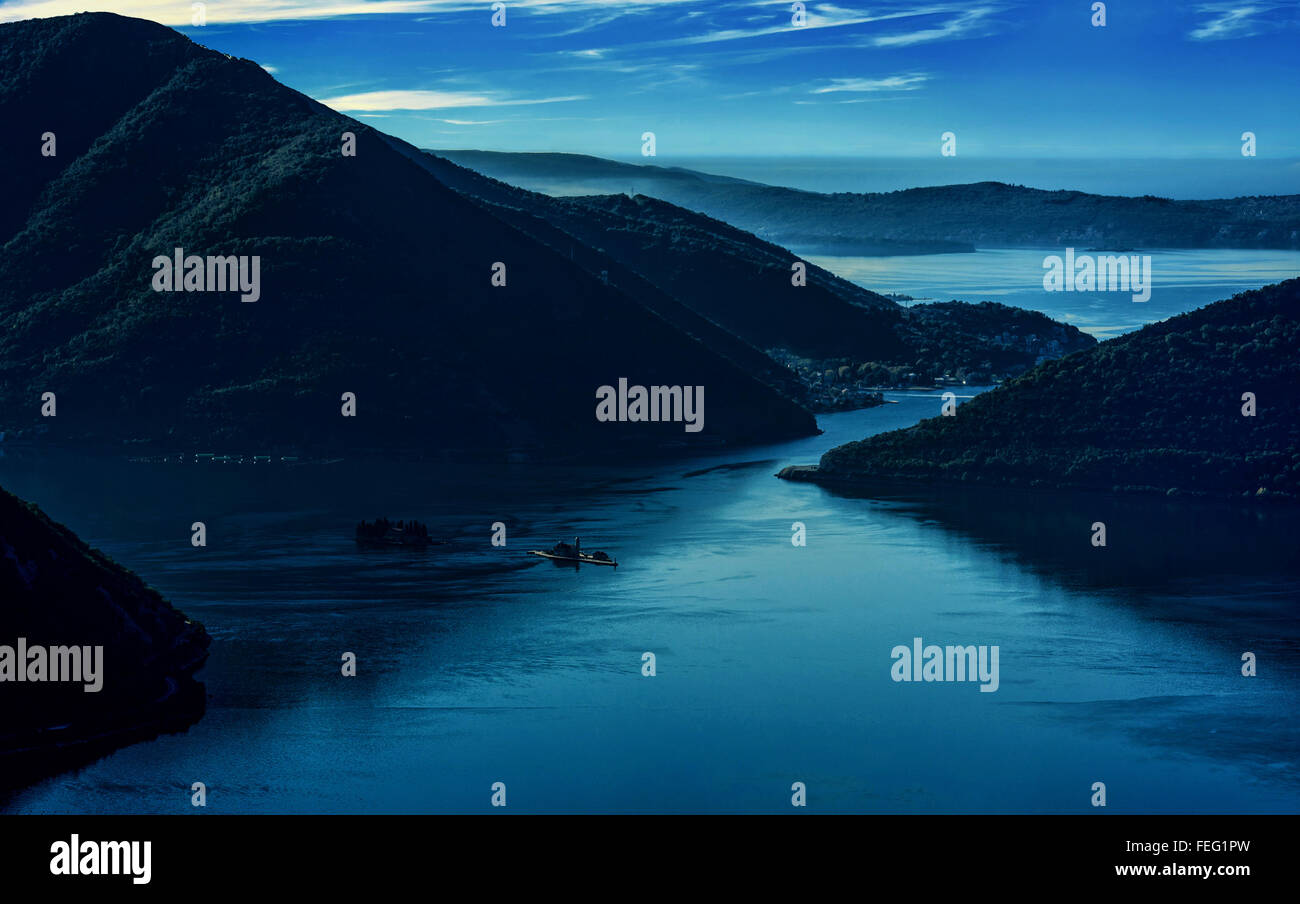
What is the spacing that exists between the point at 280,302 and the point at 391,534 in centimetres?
4028

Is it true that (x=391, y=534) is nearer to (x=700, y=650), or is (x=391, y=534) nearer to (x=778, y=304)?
(x=700, y=650)

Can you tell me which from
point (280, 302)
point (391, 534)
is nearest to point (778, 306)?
point (280, 302)

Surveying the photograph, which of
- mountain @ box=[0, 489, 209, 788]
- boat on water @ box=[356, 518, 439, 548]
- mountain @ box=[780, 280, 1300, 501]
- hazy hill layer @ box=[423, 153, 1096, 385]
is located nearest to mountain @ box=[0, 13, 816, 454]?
mountain @ box=[780, 280, 1300, 501]

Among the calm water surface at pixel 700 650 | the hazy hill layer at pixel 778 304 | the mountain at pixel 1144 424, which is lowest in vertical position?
the calm water surface at pixel 700 650

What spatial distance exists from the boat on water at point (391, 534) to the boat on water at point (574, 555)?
5.06m

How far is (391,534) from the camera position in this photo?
72.9 meters

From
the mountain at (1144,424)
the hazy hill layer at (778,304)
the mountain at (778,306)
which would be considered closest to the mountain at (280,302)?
the mountain at (778,306)

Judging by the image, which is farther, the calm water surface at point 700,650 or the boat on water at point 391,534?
the boat on water at point 391,534

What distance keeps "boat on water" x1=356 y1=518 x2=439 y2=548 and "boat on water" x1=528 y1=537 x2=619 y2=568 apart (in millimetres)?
5063

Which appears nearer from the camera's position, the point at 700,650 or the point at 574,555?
the point at 700,650

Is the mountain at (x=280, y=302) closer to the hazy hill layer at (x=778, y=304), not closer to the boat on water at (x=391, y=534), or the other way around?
the hazy hill layer at (x=778, y=304)

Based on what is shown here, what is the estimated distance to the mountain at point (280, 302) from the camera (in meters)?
102

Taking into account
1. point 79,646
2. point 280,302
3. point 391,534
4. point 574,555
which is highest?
point 280,302

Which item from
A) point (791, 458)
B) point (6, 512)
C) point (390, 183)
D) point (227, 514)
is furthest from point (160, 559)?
point (390, 183)
